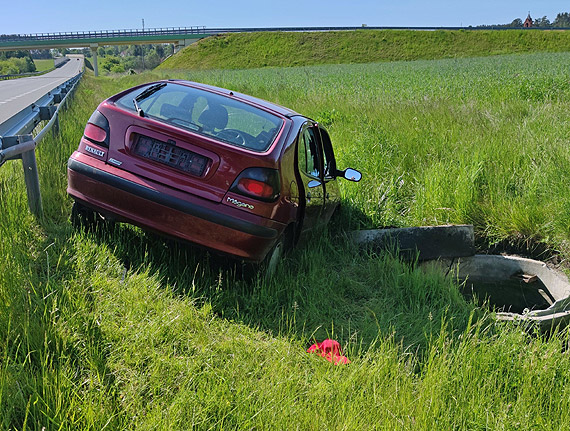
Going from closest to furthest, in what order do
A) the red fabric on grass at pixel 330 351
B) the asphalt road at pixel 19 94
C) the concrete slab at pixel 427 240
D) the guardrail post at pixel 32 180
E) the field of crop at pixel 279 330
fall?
the field of crop at pixel 279 330
the red fabric on grass at pixel 330 351
the guardrail post at pixel 32 180
the concrete slab at pixel 427 240
the asphalt road at pixel 19 94

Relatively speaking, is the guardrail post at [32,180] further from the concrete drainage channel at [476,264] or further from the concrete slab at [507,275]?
the concrete slab at [507,275]

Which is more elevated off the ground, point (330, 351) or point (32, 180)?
point (32, 180)

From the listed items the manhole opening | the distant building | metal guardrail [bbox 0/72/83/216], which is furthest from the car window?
the distant building

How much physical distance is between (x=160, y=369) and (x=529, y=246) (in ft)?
15.5

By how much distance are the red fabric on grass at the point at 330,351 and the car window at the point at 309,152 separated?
1.79 meters

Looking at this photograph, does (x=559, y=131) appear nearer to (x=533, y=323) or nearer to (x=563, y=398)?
(x=533, y=323)

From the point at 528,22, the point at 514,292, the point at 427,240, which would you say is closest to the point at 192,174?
the point at 427,240

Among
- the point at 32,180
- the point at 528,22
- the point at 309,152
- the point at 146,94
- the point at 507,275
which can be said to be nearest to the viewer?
the point at 146,94

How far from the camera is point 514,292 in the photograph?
618cm

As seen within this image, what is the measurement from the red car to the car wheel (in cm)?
1

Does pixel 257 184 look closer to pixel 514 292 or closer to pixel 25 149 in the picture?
pixel 25 149

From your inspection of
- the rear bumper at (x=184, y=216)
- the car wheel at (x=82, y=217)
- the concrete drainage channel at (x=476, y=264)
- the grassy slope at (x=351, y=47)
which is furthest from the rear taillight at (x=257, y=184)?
the grassy slope at (x=351, y=47)

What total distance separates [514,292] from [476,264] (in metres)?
0.56

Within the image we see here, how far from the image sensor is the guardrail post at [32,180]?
472cm
